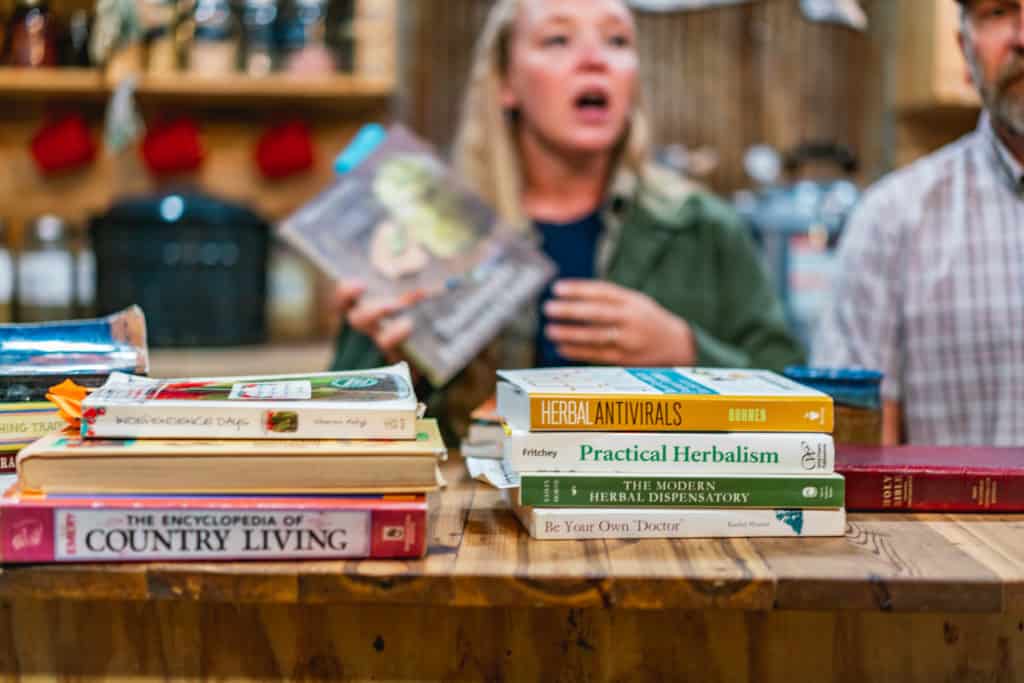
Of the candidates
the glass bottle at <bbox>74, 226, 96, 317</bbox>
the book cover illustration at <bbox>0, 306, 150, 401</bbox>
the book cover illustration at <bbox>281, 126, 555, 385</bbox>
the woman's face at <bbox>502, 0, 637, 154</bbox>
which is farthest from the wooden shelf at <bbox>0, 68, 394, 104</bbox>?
the book cover illustration at <bbox>0, 306, 150, 401</bbox>

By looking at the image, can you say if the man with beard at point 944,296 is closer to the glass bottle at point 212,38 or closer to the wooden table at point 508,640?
the wooden table at point 508,640

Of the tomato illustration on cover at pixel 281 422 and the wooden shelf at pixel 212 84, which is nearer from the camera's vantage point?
the tomato illustration on cover at pixel 281 422

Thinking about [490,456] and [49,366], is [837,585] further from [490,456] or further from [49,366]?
[49,366]

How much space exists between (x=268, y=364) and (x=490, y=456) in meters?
1.31

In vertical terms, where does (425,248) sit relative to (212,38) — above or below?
below

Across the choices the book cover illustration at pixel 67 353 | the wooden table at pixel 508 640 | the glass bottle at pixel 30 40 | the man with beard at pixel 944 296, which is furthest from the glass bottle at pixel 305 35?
the wooden table at pixel 508 640

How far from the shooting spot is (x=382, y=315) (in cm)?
149

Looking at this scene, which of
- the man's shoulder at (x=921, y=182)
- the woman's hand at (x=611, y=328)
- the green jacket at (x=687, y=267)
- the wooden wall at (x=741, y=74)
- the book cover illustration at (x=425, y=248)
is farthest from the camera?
the wooden wall at (x=741, y=74)

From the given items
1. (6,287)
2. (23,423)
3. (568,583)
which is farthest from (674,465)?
(6,287)

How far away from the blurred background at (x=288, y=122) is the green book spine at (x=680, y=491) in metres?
1.50

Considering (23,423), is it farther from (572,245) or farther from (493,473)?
(572,245)

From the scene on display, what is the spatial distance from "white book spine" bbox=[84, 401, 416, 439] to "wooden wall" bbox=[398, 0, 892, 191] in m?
2.24

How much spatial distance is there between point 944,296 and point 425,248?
0.82 metres

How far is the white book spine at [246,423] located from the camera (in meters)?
0.75
